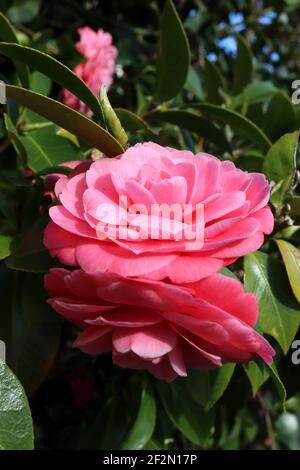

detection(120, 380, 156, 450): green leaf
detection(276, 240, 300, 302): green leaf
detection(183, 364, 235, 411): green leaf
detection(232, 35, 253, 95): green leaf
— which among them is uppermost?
detection(232, 35, 253, 95): green leaf

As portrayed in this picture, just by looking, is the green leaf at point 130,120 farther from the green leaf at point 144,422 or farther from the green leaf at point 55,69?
the green leaf at point 144,422

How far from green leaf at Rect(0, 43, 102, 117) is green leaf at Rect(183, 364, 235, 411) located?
341 mm

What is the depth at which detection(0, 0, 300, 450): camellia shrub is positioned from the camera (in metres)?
0.54

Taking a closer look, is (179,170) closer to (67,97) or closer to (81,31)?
(67,97)

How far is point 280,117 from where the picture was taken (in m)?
0.89

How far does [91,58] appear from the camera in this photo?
1.27m

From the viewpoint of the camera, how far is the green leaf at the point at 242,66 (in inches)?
49.4

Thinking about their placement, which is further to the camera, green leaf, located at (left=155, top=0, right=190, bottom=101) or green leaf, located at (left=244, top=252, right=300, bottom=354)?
green leaf, located at (left=155, top=0, right=190, bottom=101)

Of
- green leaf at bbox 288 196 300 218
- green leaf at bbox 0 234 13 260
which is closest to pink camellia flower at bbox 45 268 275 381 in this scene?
green leaf at bbox 0 234 13 260

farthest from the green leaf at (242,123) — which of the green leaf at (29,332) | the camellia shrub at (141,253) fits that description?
the green leaf at (29,332)

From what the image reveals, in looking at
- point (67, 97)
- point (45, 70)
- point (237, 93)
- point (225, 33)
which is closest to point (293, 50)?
point (225, 33)

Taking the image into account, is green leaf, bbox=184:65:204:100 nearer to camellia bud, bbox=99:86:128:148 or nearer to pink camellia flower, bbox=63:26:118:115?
pink camellia flower, bbox=63:26:118:115

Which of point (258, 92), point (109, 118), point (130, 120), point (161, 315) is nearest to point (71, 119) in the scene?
point (109, 118)
